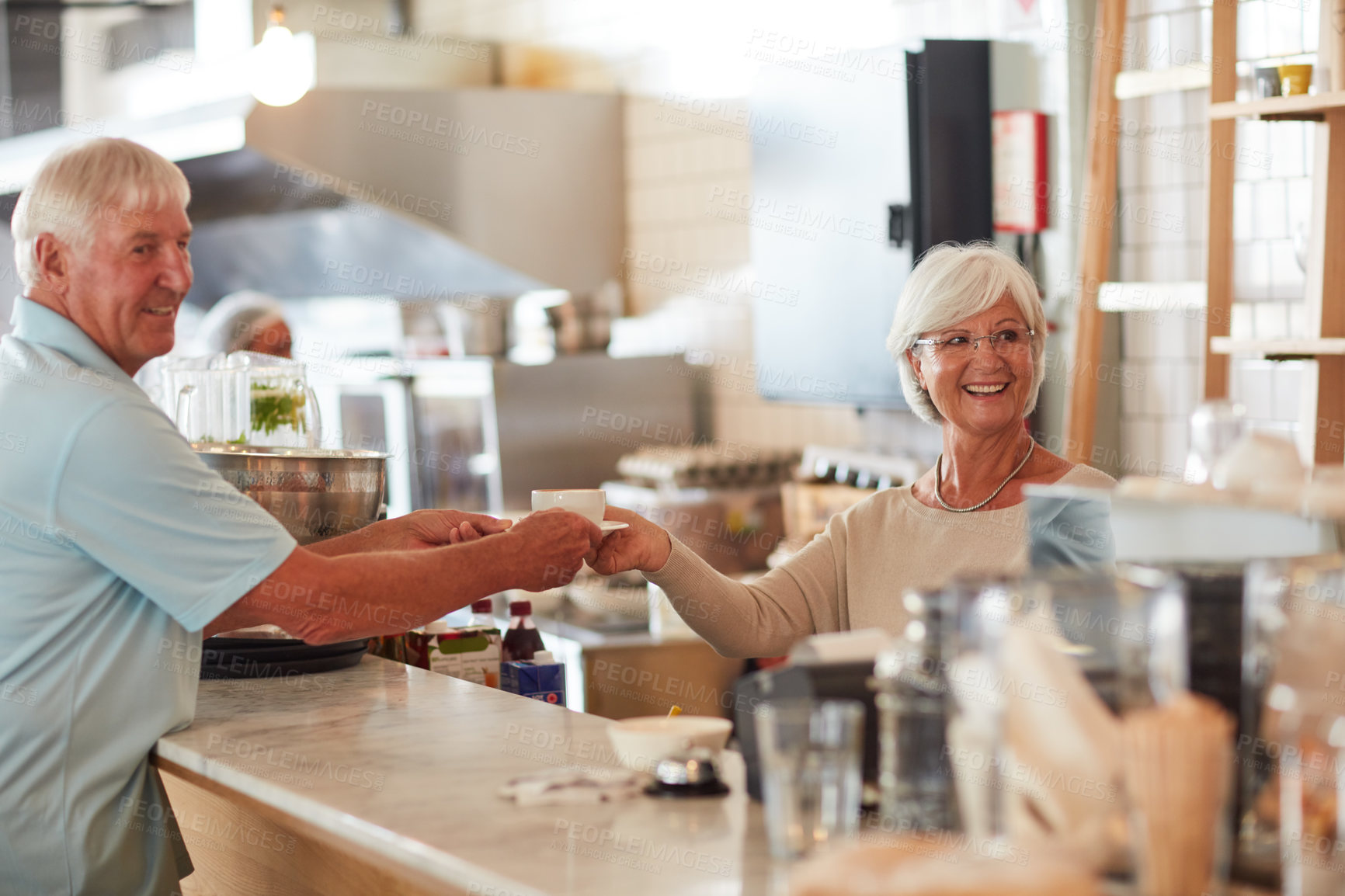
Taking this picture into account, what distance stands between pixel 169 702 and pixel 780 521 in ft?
10.9

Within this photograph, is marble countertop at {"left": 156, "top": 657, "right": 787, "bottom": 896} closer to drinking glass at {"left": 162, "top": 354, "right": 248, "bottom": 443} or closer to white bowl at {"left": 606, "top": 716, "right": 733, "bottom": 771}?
white bowl at {"left": 606, "top": 716, "right": 733, "bottom": 771}

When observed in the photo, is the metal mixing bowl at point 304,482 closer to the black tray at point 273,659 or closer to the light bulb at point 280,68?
the black tray at point 273,659

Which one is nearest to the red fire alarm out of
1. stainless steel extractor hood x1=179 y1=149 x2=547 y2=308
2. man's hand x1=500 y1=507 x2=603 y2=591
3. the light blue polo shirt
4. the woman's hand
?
the woman's hand

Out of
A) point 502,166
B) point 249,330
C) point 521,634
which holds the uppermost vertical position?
point 502,166

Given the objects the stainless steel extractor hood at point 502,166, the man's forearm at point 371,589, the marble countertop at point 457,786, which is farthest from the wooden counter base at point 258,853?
the stainless steel extractor hood at point 502,166

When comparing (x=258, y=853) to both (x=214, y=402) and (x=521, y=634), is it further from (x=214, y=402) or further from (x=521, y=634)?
(x=214, y=402)

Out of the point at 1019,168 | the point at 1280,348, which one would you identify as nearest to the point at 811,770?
the point at 1280,348

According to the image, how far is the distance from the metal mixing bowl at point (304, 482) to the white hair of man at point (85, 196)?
0.51 metres

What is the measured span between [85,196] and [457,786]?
105 centimetres

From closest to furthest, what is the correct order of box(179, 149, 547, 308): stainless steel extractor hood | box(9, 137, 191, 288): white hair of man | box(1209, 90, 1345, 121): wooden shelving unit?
box(9, 137, 191, 288): white hair of man
box(1209, 90, 1345, 121): wooden shelving unit
box(179, 149, 547, 308): stainless steel extractor hood

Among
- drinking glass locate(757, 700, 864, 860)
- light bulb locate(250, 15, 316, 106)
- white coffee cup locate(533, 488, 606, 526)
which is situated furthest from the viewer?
light bulb locate(250, 15, 316, 106)

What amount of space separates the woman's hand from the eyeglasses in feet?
2.05

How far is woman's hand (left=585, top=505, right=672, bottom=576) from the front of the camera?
99.3 inches

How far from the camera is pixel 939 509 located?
8.78ft
